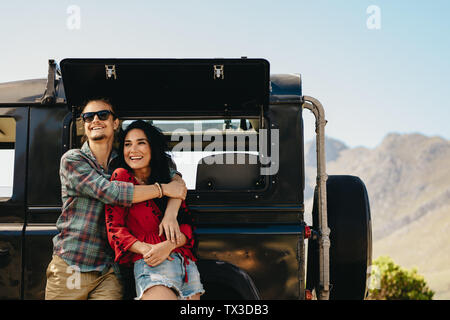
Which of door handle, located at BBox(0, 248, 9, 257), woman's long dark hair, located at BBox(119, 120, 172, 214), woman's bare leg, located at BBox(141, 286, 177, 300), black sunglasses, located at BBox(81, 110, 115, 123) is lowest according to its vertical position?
woman's bare leg, located at BBox(141, 286, 177, 300)

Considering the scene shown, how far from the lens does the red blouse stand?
2.39 meters

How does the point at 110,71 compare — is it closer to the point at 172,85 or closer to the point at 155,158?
the point at 172,85

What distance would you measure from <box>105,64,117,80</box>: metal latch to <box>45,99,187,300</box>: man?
51 cm

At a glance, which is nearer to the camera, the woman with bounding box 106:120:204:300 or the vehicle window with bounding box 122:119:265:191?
the woman with bounding box 106:120:204:300

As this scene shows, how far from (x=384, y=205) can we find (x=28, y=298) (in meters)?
59.4

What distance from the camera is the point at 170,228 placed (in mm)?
2457

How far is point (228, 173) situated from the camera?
2.91 m

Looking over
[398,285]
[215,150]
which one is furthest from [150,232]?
[398,285]

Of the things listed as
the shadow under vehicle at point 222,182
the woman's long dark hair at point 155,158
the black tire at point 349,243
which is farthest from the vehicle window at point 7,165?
the black tire at point 349,243

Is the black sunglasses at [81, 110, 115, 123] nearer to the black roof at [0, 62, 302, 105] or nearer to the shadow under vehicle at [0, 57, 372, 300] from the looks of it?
the shadow under vehicle at [0, 57, 372, 300]

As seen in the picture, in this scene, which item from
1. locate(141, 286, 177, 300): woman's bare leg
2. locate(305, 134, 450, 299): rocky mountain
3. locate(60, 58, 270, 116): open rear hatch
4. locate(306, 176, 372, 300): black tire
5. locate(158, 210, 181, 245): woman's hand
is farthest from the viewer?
locate(305, 134, 450, 299): rocky mountain

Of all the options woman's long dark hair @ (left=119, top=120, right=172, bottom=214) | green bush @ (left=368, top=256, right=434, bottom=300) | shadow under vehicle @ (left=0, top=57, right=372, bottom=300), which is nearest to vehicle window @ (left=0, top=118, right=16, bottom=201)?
shadow under vehicle @ (left=0, top=57, right=372, bottom=300)

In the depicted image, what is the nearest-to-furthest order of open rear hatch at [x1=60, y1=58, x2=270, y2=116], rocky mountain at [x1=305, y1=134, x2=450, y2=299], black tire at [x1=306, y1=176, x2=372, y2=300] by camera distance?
open rear hatch at [x1=60, y1=58, x2=270, y2=116] → black tire at [x1=306, y1=176, x2=372, y2=300] → rocky mountain at [x1=305, y1=134, x2=450, y2=299]

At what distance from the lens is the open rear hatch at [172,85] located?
2.75 metres
